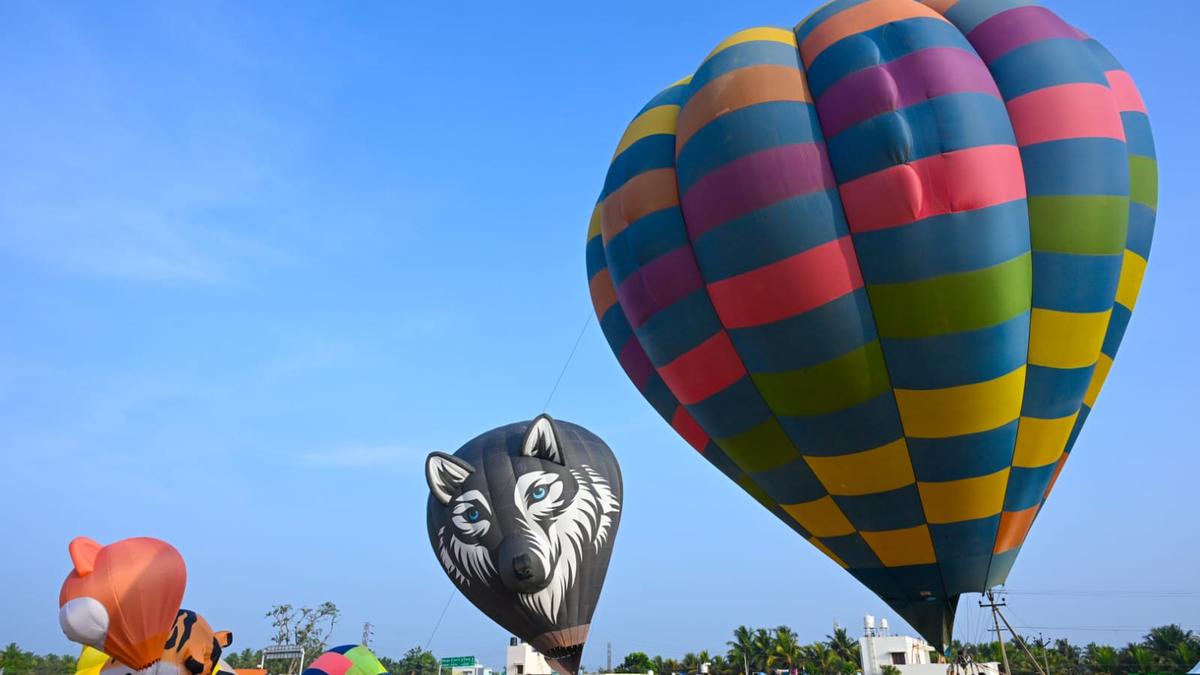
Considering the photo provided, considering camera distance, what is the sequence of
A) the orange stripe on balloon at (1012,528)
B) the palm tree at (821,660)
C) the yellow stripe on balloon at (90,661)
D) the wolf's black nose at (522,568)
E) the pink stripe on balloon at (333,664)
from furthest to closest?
the palm tree at (821,660) < the pink stripe on balloon at (333,664) < the yellow stripe on balloon at (90,661) < the wolf's black nose at (522,568) < the orange stripe on balloon at (1012,528)

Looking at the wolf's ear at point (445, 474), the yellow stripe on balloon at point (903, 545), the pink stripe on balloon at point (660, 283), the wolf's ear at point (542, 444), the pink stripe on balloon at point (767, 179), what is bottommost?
the yellow stripe on balloon at point (903, 545)

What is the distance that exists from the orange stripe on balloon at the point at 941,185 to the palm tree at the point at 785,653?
43.8 meters

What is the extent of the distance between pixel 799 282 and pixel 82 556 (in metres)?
7.81

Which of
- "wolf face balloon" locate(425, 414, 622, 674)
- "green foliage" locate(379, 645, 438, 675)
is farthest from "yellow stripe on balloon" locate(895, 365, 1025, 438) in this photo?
"green foliage" locate(379, 645, 438, 675)

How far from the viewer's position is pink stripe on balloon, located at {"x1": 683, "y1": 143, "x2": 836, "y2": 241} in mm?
8516

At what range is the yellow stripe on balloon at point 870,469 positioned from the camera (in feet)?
29.0

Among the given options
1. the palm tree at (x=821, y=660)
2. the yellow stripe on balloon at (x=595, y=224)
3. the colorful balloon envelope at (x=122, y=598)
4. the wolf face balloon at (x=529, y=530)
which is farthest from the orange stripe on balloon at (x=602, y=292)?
the palm tree at (x=821, y=660)

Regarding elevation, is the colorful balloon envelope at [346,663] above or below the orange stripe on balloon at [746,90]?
below

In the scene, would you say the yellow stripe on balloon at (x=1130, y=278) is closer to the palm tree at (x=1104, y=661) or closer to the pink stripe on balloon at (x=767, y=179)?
the pink stripe on balloon at (x=767, y=179)

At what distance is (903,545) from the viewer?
363 inches

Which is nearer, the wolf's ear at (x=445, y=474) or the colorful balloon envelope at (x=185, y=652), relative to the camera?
the colorful balloon envelope at (x=185, y=652)

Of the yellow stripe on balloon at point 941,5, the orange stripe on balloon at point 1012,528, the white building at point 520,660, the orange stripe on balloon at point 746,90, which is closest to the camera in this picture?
the orange stripe on balloon at point 746,90

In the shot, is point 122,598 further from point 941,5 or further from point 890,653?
point 890,653

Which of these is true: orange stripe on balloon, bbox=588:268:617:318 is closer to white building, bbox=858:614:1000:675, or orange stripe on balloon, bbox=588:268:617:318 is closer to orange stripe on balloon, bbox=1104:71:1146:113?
orange stripe on balloon, bbox=1104:71:1146:113
